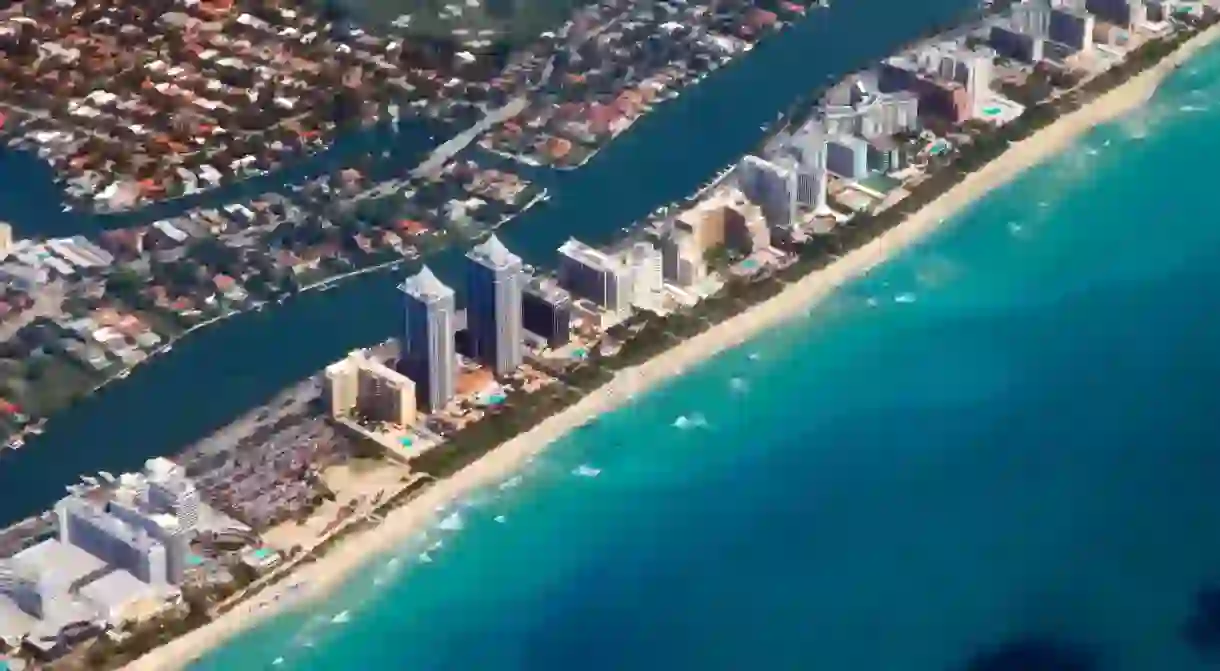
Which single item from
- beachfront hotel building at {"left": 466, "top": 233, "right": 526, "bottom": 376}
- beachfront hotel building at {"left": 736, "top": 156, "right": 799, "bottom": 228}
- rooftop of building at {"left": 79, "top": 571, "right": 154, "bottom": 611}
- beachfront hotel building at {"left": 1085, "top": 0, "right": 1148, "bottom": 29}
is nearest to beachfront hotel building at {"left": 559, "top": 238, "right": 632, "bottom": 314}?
beachfront hotel building at {"left": 466, "top": 233, "right": 526, "bottom": 376}

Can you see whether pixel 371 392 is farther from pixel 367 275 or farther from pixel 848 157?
pixel 848 157

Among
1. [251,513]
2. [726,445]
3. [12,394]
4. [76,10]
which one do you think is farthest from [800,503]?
[76,10]

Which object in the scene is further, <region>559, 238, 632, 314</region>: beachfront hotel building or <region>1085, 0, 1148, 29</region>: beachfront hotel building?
<region>1085, 0, 1148, 29</region>: beachfront hotel building

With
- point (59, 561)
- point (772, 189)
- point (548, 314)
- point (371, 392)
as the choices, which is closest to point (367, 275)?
point (548, 314)

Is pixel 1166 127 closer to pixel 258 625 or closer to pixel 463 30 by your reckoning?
pixel 463 30

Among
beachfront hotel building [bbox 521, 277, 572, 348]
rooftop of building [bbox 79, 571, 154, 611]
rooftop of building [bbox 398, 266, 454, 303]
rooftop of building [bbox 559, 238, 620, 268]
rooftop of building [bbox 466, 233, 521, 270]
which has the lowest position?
rooftop of building [bbox 79, 571, 154, 611]

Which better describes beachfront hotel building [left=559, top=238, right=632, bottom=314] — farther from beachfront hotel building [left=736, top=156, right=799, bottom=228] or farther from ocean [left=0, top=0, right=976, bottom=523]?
beachfront hotel building [left=736, top=156, right=799, bottom=228]

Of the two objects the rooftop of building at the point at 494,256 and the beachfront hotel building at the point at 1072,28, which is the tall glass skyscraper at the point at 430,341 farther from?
the beachfront hotel building at the point at 1072,28
